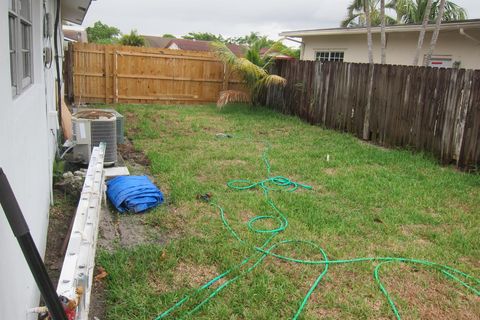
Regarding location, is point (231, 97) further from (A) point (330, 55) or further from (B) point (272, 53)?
(A) point (330, 55)

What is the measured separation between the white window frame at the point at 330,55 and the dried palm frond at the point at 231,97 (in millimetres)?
3759

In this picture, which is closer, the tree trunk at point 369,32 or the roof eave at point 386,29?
the roof eave at point 386,29

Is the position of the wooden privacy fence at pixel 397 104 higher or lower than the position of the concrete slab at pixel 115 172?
higher

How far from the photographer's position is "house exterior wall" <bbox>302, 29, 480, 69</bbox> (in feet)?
33.8

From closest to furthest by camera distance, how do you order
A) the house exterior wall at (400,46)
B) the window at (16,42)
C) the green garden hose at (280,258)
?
the window at (16,42)
the green garden hose at (280,258)
the house exterior wall at (400,46)

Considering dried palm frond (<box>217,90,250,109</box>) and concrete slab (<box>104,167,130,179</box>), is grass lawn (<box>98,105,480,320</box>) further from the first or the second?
dried palm frond (<box>217,90,250,109</box>)

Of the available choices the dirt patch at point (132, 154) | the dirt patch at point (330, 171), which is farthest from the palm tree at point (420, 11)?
the dirt patch at point (132, 154)

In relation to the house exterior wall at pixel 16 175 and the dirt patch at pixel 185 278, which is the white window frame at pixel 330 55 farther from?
the house exterior wall at pixel 16 175

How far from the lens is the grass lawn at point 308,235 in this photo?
283 cm

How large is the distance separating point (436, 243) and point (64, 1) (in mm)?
7187

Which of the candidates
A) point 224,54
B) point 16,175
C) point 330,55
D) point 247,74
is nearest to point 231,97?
point 247,74

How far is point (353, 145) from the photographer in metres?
7.92

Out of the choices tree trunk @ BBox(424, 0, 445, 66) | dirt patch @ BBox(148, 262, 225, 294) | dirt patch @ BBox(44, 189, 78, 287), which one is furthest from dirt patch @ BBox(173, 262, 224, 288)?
tree trunk @ BBox(424, 0, 445, 66)

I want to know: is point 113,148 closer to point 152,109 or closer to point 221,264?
point 221,264
